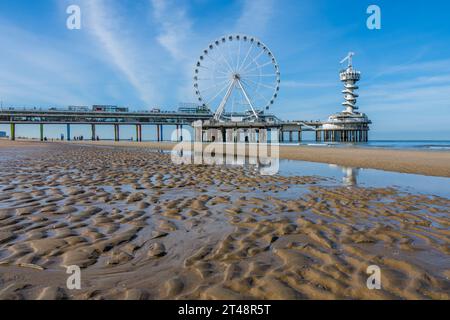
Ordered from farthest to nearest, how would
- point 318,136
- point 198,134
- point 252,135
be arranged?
point 318,136, point 198,134, point 252,135

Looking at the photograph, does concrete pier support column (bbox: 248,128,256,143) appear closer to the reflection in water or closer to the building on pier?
the building on pier

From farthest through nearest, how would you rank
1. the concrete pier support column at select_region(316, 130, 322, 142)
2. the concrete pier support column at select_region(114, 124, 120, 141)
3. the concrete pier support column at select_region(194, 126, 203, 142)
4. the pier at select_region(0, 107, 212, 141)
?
1. the concrete pier support column at select_region(316, 130, 322, 142)
2. the concrete pier support column at select_region(114, 124, 120, 141)
3. the pier at select_region(0, 107, 212, 141)
4. the concrete pier support column at select_region(194, 126, 203, 142)

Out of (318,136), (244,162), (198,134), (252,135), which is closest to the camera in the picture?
(244,162)

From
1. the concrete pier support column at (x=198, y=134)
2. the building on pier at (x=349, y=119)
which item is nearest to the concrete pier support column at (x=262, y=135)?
the concrete pier support column at (x=198, y=134)

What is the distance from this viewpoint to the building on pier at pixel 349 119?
9244 centimetres

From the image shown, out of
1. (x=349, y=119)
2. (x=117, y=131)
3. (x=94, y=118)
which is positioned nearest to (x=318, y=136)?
(x=349, y=119)

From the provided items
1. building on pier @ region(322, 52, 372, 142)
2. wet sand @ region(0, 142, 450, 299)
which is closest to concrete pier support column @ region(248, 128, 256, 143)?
building on pier @ region(322, 52, 372, 142)

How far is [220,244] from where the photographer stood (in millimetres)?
4062

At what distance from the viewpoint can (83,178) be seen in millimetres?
10039

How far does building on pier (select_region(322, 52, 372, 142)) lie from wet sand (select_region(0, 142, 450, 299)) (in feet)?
302

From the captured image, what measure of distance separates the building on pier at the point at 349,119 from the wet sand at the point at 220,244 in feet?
302

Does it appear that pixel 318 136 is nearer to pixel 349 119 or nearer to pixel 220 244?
pixel 349 119

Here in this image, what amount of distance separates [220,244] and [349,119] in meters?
97.9

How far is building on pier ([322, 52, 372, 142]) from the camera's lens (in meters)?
92.4
